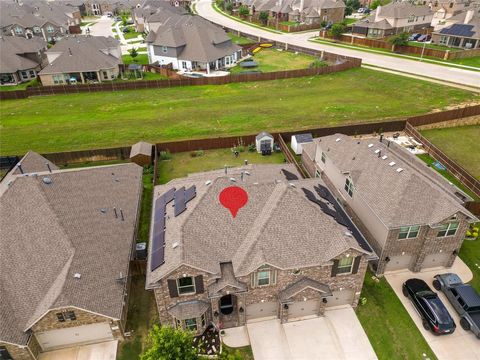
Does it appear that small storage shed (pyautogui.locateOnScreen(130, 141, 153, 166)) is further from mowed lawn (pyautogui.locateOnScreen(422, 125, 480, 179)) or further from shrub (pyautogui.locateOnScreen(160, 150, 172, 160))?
mowed lawn (pyautogui.locateOnScreen(422, 125, 480, 179))

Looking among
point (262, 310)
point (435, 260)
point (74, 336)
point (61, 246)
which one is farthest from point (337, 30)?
point (74, 336)

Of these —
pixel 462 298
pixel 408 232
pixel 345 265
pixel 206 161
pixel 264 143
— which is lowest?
pixel 206 161

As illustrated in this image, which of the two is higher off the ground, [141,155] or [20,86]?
[141,155]

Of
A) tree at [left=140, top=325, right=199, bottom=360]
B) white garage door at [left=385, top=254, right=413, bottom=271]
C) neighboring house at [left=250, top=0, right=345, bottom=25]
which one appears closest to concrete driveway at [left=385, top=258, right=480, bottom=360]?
white garage door at [left=385, top=254, right=413, bottom=271]

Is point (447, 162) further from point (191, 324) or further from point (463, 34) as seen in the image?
point (463, 34)

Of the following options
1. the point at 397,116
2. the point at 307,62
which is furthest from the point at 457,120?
the point at 307,62
